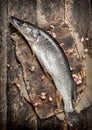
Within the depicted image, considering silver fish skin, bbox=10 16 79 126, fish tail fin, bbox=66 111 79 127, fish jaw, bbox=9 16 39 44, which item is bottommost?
fish tail fin, bbox=66 111 79 127

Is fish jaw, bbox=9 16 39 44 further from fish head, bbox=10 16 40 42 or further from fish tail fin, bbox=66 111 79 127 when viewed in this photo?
fish tail fin, bbox=66 111 79 127

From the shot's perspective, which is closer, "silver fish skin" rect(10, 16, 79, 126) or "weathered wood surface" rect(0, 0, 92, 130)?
"silver fish skin" rect(10, 16, 79, 126)

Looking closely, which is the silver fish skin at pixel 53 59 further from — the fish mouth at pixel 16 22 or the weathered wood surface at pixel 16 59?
the weathered wood surface at pixel 16 59

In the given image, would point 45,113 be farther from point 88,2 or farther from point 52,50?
point 88,2

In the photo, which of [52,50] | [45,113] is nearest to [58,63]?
[52,50]

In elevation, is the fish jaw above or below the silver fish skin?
above

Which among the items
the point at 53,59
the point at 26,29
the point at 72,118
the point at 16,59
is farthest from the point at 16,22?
the point at 72,118

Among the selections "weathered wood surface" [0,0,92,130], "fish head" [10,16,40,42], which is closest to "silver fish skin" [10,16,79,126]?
"fish head" [10,16,40,42]
